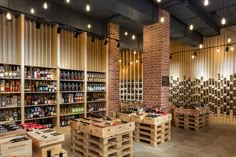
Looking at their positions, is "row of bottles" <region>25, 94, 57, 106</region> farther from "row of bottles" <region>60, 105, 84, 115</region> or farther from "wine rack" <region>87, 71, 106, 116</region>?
"wine rack" <region>87, 71, 106, 116</region>

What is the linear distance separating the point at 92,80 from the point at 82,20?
209cm

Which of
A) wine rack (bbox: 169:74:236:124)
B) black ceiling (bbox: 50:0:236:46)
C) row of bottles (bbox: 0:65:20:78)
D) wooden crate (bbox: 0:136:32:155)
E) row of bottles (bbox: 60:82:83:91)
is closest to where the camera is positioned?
wooden crate (bbox: 0:136:32:155)

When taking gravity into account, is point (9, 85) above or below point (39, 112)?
above

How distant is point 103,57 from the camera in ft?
23.0

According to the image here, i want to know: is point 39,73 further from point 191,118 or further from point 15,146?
point 191,118

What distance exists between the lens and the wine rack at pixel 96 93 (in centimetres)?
649

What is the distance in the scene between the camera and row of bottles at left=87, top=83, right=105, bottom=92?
21.2ft

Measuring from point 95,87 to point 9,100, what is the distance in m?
2.74

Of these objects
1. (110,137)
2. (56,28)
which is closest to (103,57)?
(56,28)

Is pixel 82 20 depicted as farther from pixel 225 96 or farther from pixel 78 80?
pixel 225 96

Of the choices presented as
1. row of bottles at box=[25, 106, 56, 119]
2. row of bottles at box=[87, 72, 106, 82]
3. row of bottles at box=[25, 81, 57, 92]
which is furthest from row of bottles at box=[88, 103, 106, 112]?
row of bottles at box=[25, 81, 57, 92]

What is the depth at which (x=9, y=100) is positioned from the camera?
4719 millimetres

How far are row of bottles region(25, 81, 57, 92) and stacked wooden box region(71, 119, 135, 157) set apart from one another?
1.67 m

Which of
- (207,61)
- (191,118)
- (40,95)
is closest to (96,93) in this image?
(40,95)
